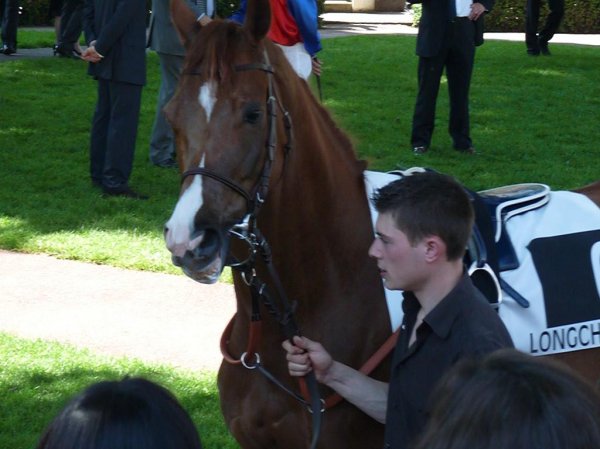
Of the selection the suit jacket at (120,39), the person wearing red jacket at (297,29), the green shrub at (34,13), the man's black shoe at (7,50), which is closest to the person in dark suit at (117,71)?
the suit jacket at (120,39)

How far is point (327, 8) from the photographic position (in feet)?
102

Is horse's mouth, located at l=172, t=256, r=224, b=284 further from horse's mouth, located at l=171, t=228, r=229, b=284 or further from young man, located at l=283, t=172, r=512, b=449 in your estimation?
young man, located at l=283, t=172, r=512, b=449

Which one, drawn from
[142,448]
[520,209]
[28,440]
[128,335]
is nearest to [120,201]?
[128,335]

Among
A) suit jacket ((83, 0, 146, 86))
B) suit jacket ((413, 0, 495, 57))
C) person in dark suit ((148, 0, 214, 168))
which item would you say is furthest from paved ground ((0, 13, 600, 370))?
suit jacket ((413, 0, 495, 57))

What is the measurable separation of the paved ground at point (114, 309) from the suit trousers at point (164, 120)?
106 inches

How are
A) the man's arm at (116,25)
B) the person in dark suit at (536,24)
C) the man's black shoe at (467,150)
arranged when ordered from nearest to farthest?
the man's arm at (116,25) < the man's black shoe at (467,150) < the person in dark suit at (536,24)

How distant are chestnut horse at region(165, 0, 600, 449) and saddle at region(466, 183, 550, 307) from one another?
0.36 meters

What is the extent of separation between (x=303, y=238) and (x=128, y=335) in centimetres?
316

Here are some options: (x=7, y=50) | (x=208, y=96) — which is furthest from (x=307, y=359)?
(x=7, y=50)

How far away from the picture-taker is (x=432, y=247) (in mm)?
3092

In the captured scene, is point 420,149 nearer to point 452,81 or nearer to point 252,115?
point 452,81

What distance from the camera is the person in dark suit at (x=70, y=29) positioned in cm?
1612

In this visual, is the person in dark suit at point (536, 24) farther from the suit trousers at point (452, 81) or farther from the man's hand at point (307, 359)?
the man's hand at point (307, 359)

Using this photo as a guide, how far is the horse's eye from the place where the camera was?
11.2ft
